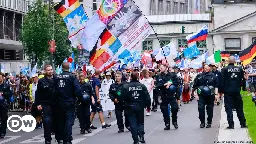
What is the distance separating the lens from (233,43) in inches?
3588

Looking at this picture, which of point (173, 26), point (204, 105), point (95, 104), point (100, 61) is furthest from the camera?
point (173, 26)

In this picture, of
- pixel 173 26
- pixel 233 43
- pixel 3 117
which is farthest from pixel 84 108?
pixel 173 26

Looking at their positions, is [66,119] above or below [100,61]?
below

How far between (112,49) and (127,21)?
131 centimetres

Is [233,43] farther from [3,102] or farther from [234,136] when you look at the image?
[234,136]

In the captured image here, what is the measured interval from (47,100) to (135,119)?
2058 mm

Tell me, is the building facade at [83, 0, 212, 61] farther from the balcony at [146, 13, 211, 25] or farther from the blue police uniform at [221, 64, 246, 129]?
the blue police uniform at [221, 64, 246, 129]

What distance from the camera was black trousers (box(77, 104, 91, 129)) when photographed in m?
19.2

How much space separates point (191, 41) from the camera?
42906 millimetres

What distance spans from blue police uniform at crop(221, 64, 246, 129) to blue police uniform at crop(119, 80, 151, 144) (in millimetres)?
3022

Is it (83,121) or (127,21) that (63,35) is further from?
(83,121)

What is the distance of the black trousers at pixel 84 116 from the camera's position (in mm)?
19219

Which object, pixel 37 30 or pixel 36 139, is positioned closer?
pixel 36 139

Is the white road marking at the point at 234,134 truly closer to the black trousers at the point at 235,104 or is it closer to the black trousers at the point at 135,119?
the black trousers at the point at 235,104
